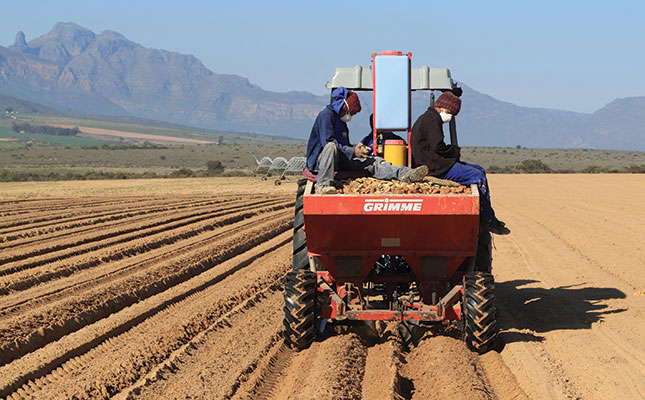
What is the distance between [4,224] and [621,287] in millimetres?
14210

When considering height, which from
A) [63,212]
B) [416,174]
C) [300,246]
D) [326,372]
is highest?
[416,174]

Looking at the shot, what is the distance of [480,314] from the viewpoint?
8.61 m

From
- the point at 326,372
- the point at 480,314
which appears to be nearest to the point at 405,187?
the point at 480,314

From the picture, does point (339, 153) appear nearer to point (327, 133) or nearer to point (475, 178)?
point (327, 133)

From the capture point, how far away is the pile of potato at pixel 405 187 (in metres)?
8.50

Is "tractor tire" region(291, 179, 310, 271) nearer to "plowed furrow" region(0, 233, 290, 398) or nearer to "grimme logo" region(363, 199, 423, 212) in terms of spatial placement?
"plowed furrow" region(0, 233, 290, 398)

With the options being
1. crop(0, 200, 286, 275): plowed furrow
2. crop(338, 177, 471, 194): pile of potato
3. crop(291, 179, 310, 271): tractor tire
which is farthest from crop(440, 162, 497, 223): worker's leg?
crop(0, 200, 286, 275): plowed furrow

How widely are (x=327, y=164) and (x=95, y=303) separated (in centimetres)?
413

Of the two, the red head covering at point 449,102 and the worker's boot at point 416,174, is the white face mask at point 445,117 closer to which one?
the red head covering at point 449,102

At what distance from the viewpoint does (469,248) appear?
8.85 metres

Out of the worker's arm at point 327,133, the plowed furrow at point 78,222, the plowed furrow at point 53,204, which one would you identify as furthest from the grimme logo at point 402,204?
the plowed furrow at point 53,204

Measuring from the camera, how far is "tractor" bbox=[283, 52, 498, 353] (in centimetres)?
837

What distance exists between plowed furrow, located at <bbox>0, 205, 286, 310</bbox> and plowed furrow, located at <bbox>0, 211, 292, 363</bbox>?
0.36m

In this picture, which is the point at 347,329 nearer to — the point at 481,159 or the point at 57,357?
the point at 57,357
